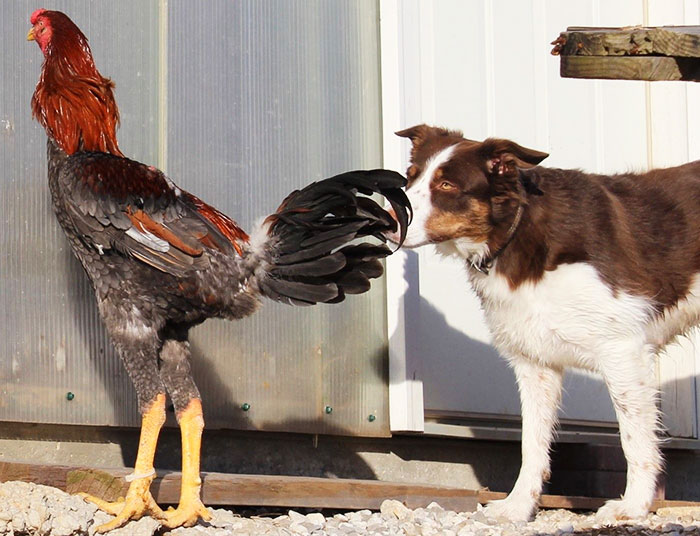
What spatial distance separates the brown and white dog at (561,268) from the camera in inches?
226

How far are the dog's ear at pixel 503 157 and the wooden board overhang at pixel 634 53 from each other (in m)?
2.06

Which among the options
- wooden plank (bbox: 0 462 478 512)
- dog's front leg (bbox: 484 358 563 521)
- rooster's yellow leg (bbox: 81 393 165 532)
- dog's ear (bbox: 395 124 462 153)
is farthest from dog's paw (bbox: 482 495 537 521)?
dog's ear (bbox: 395 124 462 153)

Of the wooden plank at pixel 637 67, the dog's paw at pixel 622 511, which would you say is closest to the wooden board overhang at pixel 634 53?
the wooden plank at pixel 637 67

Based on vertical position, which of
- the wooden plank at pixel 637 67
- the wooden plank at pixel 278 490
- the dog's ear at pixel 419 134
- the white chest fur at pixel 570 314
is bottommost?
the wooden plank at pixel 278 490

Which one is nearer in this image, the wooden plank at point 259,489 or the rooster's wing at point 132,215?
the wooden plank at point 259,489

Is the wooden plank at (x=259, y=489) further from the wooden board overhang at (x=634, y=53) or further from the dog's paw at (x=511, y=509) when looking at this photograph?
the wooden board overhang at (x=634, y=53)

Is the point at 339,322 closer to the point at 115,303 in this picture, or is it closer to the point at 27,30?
the point at 115,303

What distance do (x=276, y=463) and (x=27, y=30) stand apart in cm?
285

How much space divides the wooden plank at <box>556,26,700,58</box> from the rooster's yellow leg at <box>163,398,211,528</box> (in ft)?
8.50

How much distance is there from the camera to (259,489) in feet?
17.8

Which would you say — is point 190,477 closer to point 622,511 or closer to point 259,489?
point 259,489

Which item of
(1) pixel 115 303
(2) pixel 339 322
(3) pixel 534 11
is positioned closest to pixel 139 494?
(1) pixel 115 303

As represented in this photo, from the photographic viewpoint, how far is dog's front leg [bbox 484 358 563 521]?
6.01 meters

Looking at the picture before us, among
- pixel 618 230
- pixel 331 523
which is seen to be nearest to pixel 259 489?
pixel 331 523
